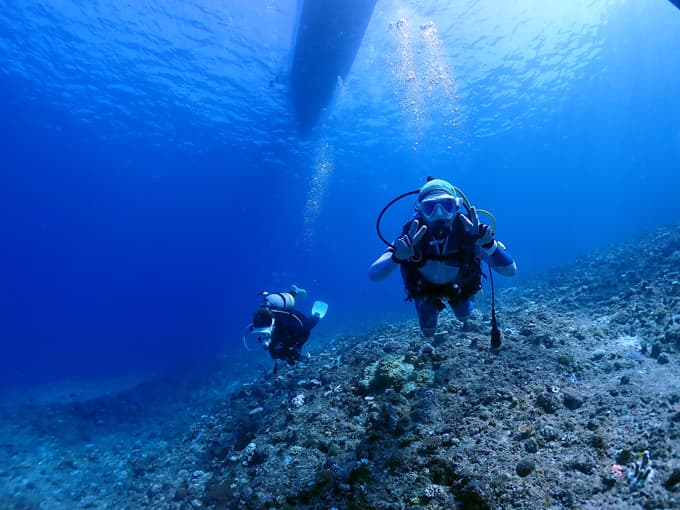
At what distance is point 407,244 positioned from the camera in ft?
13.5

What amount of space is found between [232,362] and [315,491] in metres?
18.6

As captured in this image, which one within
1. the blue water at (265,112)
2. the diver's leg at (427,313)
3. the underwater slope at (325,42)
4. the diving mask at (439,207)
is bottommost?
the diver's leg at (427,313)

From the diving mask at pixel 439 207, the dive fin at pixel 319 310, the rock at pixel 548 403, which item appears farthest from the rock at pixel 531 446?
the dive fin at pixel 319 310

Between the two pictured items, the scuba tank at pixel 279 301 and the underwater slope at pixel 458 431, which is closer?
the underwater slope at pixel 458 431

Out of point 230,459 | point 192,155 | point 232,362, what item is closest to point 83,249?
point 192,155

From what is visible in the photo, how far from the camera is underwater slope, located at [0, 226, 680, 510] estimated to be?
3.08 meters

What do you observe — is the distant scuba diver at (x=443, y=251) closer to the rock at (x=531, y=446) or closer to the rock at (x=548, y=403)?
the rock at (x=548, y=403)

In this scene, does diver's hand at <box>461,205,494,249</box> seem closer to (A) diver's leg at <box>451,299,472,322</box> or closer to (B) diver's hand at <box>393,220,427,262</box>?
(B) diver's hand at <box>393,220,427,262</box>

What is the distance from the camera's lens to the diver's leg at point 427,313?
5009 mm

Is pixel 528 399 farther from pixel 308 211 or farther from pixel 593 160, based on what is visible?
pixel 593 160

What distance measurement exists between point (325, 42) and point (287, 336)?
11829mm

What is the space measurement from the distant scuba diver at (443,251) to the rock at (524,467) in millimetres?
1438

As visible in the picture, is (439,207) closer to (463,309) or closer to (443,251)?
(443,251)

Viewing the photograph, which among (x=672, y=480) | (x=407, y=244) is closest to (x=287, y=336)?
(x=407, y=244)
